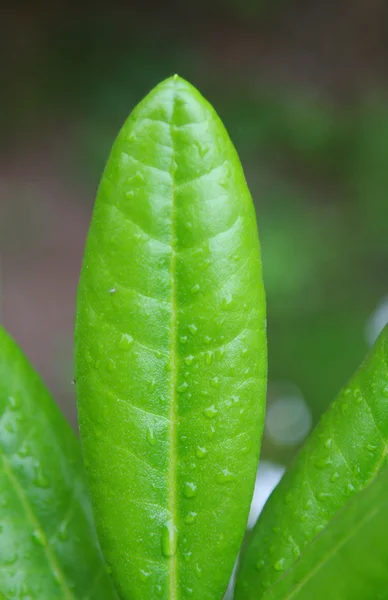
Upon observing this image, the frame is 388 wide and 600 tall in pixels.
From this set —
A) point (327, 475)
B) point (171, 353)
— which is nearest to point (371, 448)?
point (327, 475)

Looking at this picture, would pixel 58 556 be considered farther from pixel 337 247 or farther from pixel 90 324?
pixel 337 247

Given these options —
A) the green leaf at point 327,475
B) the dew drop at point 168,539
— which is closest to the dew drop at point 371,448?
the green leaf at point 327,475

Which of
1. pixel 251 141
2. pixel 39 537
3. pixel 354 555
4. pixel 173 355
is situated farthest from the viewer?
pixel 251 141

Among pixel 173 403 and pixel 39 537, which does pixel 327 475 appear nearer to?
pixel 173 403

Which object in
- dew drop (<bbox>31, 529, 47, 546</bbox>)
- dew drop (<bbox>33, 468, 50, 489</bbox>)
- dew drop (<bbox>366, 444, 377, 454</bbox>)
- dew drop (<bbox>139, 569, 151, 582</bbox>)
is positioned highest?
dew drop (<bbox>366, 444, 377, 454</bbox>)

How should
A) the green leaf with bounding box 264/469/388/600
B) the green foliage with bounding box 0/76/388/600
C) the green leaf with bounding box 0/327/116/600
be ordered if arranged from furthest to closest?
the green leaf with bounding box 0/327/116/600
the green foliage with bounding box 0/76/388/600
the green leaf with bounding box 264/469/388/600

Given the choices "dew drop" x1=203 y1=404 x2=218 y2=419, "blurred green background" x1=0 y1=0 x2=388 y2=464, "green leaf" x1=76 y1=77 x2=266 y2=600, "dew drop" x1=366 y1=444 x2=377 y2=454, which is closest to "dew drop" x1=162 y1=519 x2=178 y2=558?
"green leaf" x1=76 y1=77 x2=266 y2=600

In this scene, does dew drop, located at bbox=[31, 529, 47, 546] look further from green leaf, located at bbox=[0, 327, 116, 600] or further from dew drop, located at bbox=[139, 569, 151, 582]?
dew drop, located at bbox=[139, 569, 151, 582]

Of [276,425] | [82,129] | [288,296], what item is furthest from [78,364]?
[82,129]
